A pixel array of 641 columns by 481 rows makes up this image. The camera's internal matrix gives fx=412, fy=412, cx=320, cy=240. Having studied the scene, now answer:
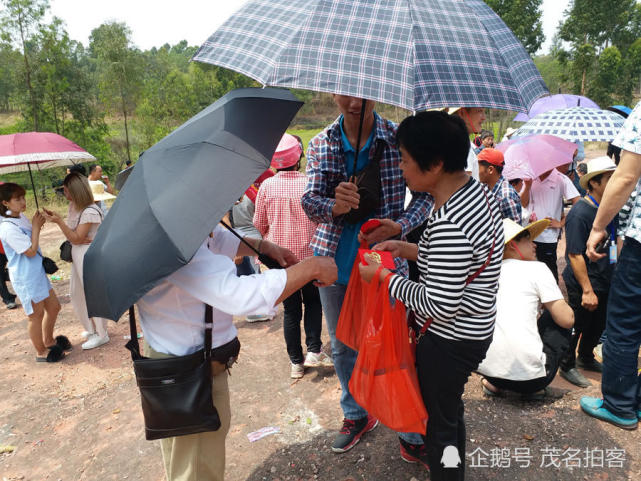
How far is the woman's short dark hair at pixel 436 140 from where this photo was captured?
1.69m

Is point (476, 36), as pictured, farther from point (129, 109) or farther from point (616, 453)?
point (129, 109)

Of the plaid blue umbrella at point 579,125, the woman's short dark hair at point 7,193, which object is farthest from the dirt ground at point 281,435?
the plaid blue umbrella at point 579,125

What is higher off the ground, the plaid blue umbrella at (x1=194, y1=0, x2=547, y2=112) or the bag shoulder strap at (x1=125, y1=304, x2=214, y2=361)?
the plaid blue umbrella at (x1=194, y1=0, x2=547, y2=112)

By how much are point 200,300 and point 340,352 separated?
1.27m

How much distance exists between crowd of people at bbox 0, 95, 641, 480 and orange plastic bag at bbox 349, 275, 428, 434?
98 mm

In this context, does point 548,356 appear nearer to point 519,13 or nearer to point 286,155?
point 286,155

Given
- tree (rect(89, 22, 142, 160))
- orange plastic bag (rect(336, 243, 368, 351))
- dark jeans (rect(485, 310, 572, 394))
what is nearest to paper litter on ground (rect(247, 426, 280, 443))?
orange plastic bag (rect(336, 243, 368, 351))

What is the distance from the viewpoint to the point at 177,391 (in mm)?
1729

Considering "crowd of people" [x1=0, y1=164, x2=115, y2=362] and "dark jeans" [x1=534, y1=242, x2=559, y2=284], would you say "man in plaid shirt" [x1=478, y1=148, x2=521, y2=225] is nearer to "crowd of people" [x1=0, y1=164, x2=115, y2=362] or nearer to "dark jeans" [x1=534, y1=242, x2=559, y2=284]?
"dark jeans" [x1=534, y1=242, x2=559, y2=284]

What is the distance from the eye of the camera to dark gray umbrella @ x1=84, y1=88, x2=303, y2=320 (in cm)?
132

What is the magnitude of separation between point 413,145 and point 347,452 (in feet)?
6.82

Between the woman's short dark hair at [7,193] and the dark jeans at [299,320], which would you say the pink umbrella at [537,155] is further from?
the woman's short dark hair at [7,193]

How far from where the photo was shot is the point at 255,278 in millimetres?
1631

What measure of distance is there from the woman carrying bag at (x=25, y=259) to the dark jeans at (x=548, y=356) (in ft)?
15.4
